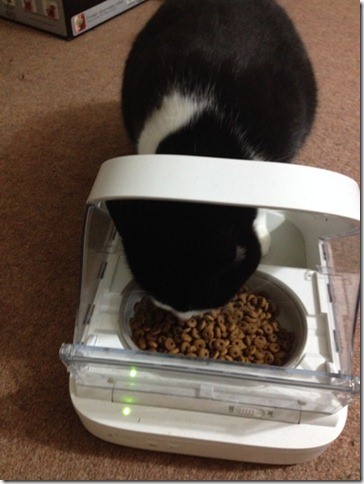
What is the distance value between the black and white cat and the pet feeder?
0.29 feet

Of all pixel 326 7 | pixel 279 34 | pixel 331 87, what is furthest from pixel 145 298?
pixel 326 7

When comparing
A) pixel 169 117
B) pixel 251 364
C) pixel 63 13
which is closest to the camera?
pixel 251 364

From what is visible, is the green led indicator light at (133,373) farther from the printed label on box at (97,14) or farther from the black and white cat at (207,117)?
the printed label on box at (97,14)

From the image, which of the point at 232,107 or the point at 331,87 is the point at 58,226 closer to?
the point at 232,107

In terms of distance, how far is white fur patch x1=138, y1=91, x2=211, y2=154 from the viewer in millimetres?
788

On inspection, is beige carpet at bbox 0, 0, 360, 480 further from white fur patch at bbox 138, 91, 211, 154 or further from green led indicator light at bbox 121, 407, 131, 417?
white fur patch at bbox 138, 91, 211, 154

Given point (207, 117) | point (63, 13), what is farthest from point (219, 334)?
point (63, 13)

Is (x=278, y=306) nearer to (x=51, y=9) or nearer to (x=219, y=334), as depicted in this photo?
(x=219, y=334)

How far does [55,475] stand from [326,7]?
1.70 m

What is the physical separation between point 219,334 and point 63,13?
3.82ft

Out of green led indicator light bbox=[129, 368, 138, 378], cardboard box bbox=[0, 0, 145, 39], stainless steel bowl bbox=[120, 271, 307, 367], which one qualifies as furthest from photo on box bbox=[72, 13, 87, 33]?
green led indicator light bbox=[129, 368, 138, 378]

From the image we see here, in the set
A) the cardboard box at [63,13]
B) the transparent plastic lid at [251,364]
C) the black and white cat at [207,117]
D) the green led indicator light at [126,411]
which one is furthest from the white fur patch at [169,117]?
the cardboard box at [63,13]

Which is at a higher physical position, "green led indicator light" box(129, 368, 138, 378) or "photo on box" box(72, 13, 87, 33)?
"photo on box" box(72, 13, 87, 33)

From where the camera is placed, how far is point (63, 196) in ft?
3.68
